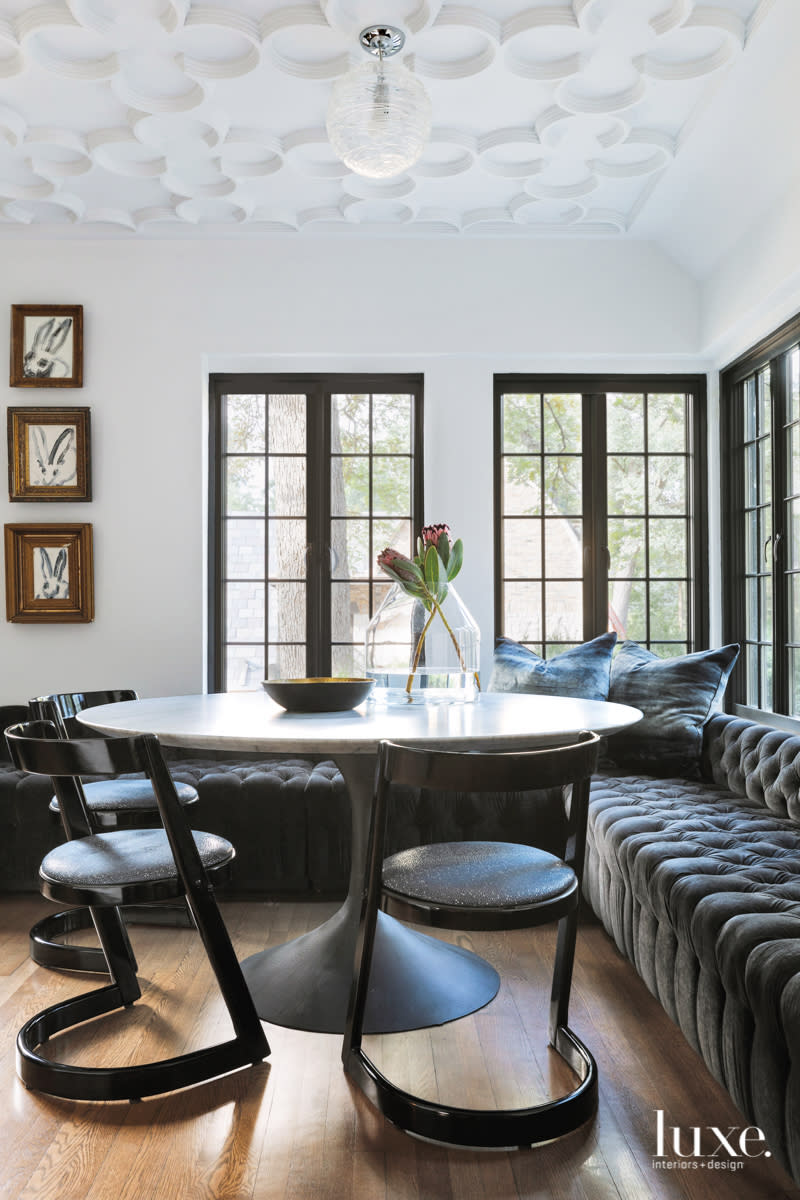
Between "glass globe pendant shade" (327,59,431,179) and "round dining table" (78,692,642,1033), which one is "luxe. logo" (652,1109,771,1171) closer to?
"round dining table" (78,692,642,1033)

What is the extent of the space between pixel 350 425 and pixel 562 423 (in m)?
1.06

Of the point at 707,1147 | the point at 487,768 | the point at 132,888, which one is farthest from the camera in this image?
the point at 132,888

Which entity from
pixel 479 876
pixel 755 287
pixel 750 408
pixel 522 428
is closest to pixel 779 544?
pixel 750 408

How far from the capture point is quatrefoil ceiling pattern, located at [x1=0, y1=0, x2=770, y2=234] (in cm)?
277

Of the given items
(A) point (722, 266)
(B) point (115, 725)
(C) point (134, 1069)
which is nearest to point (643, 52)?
(A) point (722, 266)

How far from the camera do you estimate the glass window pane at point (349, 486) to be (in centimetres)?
462

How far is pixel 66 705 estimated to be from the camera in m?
3.00

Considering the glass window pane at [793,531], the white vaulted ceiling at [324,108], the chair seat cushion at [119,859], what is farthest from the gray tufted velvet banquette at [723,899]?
the white vaulted ceiling at [324,108]

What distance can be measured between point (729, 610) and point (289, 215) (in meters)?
2.72

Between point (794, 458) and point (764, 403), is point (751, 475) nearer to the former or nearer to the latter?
point (764, 403)

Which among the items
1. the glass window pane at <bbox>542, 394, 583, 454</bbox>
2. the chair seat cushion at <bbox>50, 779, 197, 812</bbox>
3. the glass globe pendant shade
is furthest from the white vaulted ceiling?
the chair seat cushion at <bbox>50, 779, 197, 812</bbox>

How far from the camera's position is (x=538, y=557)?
4598 mm

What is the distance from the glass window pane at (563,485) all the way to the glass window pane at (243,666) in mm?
1621

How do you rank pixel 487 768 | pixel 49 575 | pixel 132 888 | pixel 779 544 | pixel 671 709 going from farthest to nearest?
pixel 49 575 < pixel 779 544 < pixel 671 709 < pixel 132 888 < pixel 487 768
